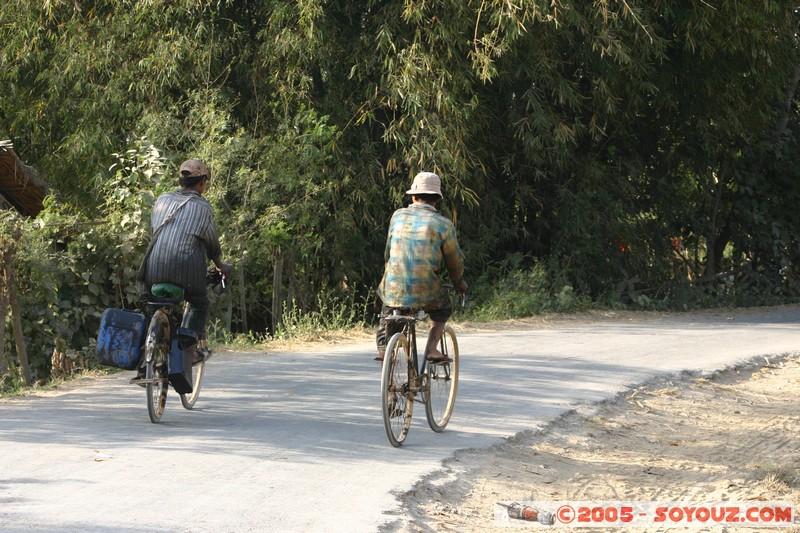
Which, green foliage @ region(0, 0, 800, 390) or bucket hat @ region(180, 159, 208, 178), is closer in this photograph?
bucket hat @ region(180, 159, 208, 178)

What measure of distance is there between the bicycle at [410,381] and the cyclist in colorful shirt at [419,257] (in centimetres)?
12

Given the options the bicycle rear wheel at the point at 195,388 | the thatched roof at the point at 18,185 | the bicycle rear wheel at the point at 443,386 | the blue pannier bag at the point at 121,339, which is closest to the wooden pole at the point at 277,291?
the thatched roof at the point at 18,185

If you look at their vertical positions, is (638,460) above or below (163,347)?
below

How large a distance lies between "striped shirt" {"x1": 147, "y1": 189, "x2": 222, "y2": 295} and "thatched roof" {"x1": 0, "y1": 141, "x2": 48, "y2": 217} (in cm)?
968

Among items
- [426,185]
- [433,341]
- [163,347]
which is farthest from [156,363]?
[426,185]

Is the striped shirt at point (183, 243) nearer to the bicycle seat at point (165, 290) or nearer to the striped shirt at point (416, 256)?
the bicycle seat at point (165, 290)

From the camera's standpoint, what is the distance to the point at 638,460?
29.8 feet

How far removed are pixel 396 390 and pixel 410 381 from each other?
230 millimetres

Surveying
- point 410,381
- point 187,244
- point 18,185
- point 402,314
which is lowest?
point 410,381

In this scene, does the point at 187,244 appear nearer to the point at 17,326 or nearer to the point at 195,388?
the point at 195,388

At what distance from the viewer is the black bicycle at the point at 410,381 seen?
7.90m

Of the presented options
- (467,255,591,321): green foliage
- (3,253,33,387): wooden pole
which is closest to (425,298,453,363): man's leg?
(3,253,33,387): wooden pole

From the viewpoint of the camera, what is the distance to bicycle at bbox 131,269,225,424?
8.46 m

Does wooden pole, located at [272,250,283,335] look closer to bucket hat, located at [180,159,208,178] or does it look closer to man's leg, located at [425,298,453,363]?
bucket hat, located at [180,159,208,178]
